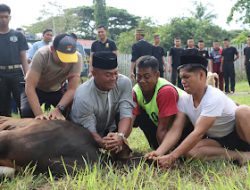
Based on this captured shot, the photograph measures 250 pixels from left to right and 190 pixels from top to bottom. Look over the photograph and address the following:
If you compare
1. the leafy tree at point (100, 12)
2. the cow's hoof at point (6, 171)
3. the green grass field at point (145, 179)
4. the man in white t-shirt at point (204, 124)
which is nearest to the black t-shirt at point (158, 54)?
the man in white t-shirt at point (204, 124)

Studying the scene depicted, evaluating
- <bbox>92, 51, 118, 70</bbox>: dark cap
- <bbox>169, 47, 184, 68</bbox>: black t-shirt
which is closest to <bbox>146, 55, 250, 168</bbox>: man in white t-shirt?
<bbox>92, 51, 118, 70</bbox>: dark cap

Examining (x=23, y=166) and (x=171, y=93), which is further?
(x=171, y=93)

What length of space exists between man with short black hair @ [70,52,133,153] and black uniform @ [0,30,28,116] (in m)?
1.73

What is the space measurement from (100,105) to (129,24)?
4612cm

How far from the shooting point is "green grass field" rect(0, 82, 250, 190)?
2883 mm

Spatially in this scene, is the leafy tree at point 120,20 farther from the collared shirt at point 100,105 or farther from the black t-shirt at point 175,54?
the collared shirt at point 100,105

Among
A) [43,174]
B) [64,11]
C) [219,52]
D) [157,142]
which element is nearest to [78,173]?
[43,174]

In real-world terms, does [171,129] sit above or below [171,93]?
below

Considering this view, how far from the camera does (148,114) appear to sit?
4449 mm

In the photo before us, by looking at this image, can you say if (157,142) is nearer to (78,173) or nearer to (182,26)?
(78,173)

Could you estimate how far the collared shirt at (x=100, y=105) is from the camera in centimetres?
414

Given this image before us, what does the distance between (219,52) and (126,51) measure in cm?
1692

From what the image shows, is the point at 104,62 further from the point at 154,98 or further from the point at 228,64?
the point at 228,64

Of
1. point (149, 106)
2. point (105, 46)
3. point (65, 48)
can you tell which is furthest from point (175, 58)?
point (149, 106)
